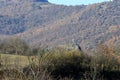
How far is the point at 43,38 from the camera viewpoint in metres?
189

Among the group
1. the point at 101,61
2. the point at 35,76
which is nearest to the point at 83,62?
the point at 101,61

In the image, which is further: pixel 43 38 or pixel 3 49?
pixel 43 38

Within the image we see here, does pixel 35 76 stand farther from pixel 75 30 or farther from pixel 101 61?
pixel 75 30

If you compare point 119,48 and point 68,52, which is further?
point 119,48

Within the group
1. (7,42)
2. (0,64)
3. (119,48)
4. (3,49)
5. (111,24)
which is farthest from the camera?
(111,24)

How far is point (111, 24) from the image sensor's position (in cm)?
18175

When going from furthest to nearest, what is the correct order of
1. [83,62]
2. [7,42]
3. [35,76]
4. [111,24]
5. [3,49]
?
[111,24] < [7,42] < [3,49] < [83,62] < [35,76]

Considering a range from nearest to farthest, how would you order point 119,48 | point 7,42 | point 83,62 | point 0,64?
point 0,64 → point 83,62 → point 7,42 → point 119,48

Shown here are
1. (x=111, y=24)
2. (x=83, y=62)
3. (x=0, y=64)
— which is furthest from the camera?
(x=111, y=24)

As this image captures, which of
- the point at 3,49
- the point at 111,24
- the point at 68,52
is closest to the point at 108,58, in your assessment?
the point at 68,52

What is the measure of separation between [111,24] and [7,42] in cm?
14433

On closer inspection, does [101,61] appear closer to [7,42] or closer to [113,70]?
[113,70]

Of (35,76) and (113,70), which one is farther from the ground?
(35,76)

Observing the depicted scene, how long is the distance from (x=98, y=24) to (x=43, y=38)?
1149 inches
